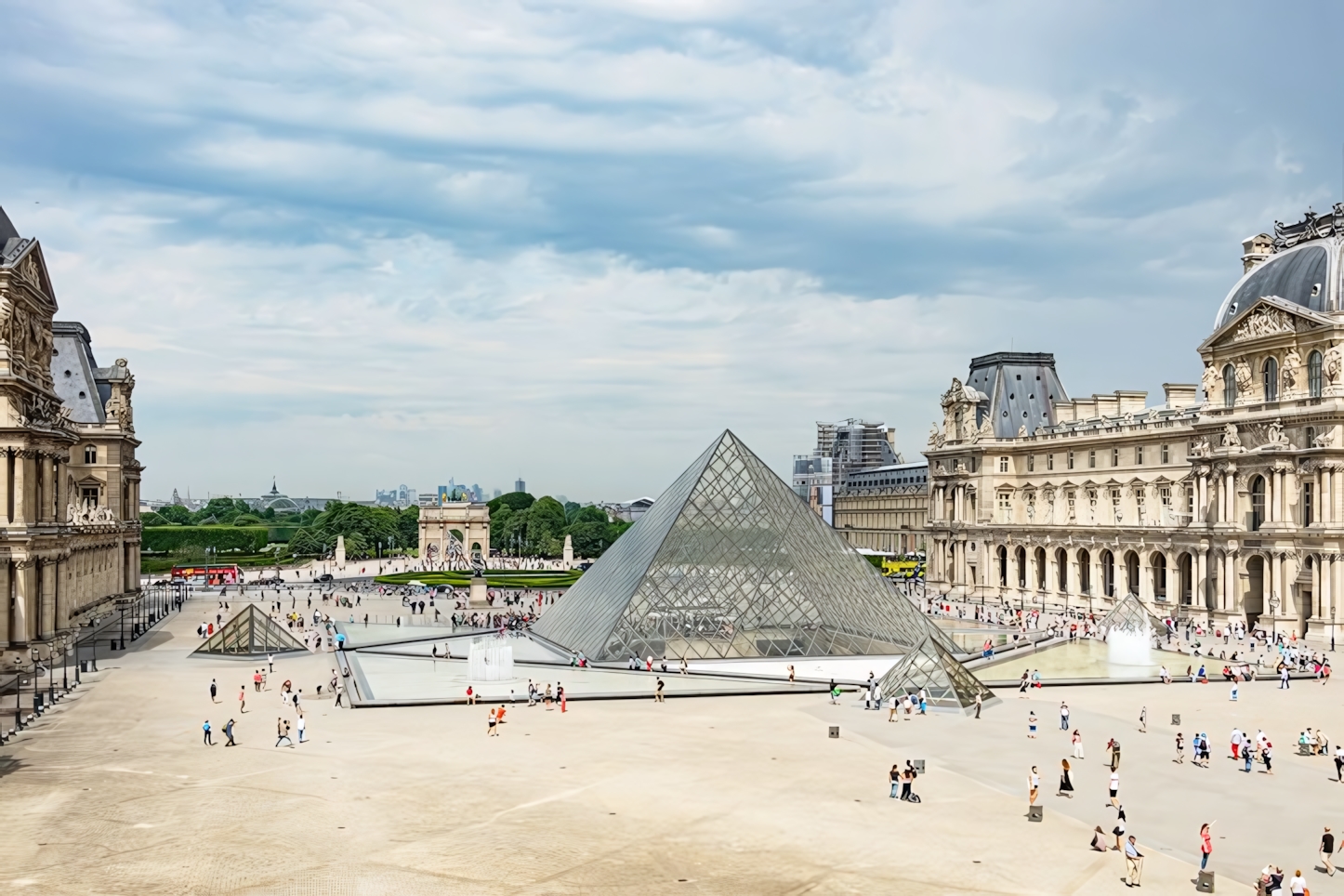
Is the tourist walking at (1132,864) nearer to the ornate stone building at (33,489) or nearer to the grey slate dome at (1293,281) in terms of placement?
the ornate stone building at (33,489)

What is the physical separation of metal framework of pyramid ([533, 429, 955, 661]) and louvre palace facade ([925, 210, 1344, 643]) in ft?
59.5

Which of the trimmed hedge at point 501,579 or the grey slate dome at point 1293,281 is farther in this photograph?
the trimmed hedge at point 501,579

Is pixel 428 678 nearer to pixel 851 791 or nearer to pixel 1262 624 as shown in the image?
pixel 851 791

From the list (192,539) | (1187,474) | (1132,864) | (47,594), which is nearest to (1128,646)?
(1187,474)

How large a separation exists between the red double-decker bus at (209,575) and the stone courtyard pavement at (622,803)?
179 feet

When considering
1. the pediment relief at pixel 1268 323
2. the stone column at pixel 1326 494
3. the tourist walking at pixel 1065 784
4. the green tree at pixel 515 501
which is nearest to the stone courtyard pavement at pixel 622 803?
the tourist walking at pixel 1065 784

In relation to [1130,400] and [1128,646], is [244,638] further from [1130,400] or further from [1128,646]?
[1130,400]

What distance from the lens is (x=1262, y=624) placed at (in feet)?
178

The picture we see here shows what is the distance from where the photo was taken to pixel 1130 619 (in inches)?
1870

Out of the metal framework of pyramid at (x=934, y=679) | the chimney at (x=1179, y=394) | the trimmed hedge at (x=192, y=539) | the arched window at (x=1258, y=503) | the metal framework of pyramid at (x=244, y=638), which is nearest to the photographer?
the metal framework of pyramid at (x=934, y=679)

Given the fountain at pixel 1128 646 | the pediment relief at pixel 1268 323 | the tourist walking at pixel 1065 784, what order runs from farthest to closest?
1. the pediment relief at pixel 1268 323
2. the fountain at pixel 1128 646
3. the tourist walking at pixel 1065 784

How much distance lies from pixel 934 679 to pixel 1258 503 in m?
29.5

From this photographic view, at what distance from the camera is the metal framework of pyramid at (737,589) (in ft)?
140

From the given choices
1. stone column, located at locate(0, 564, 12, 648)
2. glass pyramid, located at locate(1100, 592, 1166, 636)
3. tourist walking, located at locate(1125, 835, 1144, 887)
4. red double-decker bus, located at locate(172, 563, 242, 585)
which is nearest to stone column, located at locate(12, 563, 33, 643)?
stone column, located at locate(0, 564, 12, 648)
